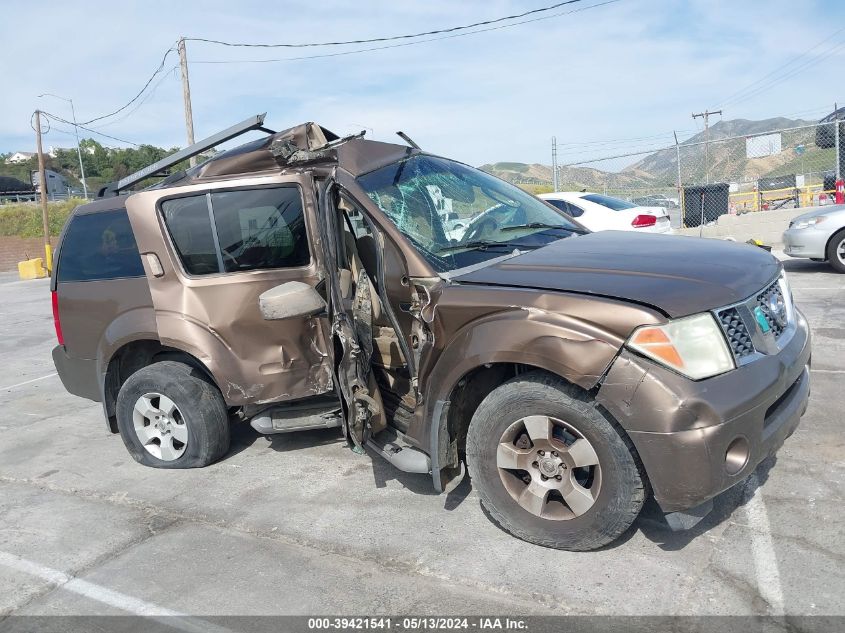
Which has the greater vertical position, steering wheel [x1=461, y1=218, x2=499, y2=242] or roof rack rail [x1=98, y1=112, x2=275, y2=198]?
roof rack rail [x1=98, y1=112, x2=275, y2=198]

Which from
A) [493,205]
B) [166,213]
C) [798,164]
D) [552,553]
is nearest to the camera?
[552,553]

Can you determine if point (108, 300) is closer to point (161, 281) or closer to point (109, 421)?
point (161, 281)

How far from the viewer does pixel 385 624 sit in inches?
111

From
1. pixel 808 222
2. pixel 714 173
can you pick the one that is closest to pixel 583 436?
pixel 808 222

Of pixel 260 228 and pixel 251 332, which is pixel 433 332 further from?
pixel 260 228

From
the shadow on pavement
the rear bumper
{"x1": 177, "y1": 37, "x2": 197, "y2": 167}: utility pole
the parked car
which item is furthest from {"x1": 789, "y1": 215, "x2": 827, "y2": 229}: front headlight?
{"x1": 177, "y1": 37, "x2": 197, "y2": 167}: utility pole

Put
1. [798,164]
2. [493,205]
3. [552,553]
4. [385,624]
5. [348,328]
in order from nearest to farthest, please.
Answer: [385,624]
[552,553]
[348,328]
[493,205]
[798,164]

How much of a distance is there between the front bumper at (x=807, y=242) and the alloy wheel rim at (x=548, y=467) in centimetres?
897

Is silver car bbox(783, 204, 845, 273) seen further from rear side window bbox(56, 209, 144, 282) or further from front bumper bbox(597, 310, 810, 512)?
rear side window bbox(56, 209, 144, 282)

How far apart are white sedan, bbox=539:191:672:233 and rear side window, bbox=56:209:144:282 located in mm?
6677

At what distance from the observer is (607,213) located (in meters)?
10.6

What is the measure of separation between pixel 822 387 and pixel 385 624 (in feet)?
13.2

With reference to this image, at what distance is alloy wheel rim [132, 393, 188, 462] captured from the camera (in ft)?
15.3

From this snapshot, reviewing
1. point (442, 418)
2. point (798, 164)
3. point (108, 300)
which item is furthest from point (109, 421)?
point (798, 164)
